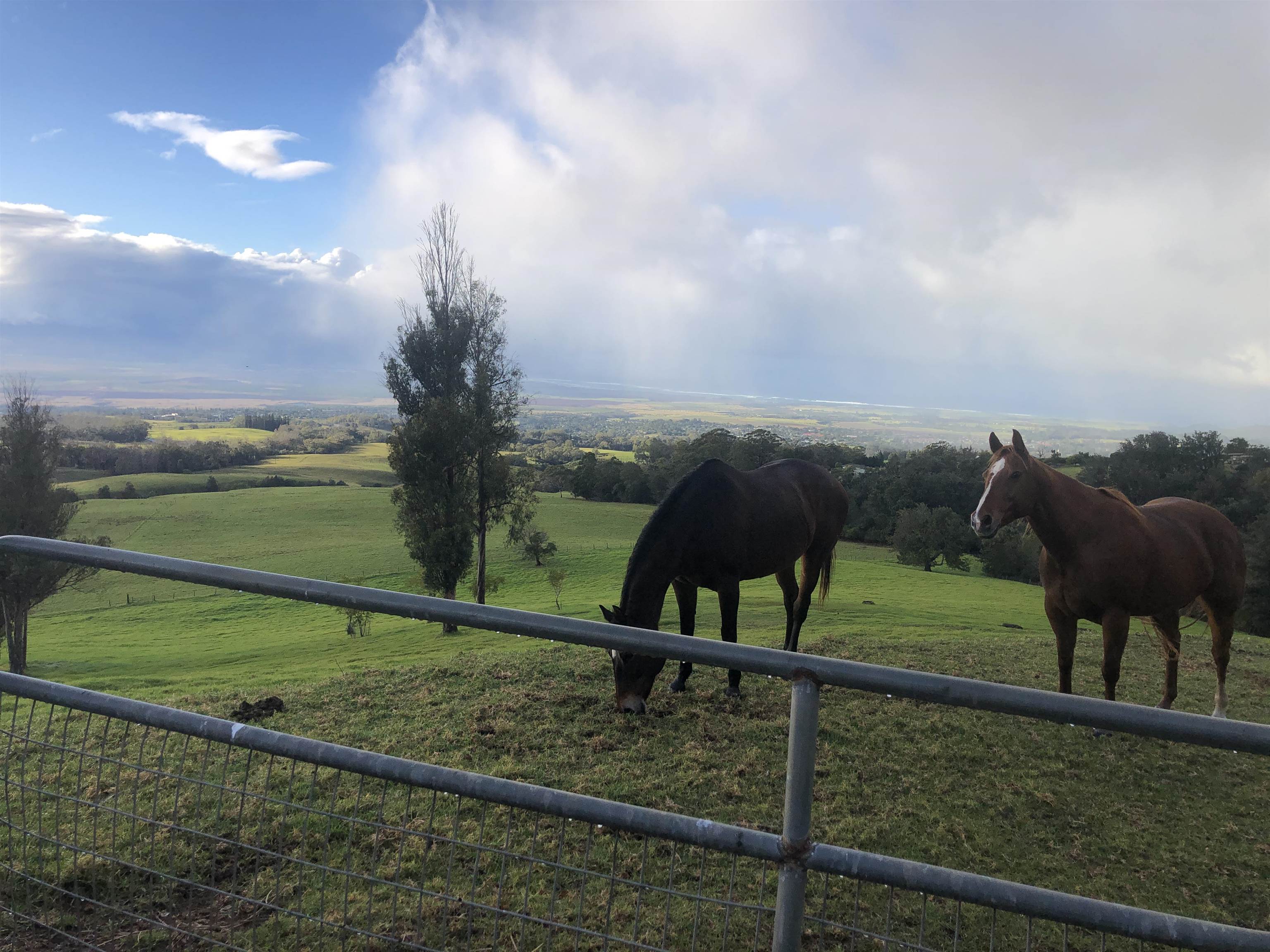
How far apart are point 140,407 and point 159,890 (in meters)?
224

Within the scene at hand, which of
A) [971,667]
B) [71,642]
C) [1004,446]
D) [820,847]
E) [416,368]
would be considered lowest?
[71,642]

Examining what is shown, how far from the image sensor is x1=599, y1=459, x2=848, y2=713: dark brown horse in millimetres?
5441

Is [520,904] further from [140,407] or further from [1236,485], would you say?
[140,407]

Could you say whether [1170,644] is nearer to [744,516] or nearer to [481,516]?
[744,516]


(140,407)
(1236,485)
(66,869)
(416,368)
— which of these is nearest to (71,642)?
(416,368)

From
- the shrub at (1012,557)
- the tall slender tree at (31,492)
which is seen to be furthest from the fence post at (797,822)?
the shrub at (1012,557)

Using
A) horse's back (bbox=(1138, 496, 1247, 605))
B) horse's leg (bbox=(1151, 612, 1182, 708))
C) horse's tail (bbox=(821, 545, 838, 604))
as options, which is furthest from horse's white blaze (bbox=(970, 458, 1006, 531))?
horse's tail (bbox=(821, 545, 838, 604))

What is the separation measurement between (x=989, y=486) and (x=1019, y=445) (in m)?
0.41

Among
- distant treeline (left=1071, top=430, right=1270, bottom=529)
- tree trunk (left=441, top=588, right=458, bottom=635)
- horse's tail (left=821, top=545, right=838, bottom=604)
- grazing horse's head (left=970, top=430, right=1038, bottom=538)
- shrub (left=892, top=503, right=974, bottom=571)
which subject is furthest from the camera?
shrub (left=892, top=503, right=974, bottom=571)

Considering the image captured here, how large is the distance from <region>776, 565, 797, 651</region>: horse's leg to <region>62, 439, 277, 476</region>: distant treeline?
71504 mm

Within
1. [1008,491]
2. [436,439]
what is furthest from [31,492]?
[1008,491]

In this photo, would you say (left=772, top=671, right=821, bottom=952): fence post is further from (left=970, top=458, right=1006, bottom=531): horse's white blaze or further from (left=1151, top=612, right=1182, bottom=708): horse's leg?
(left=1151, top=612, right=1182, bottom=708): horse's leg

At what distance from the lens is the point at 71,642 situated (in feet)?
65.3

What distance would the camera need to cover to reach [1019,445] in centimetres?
543
